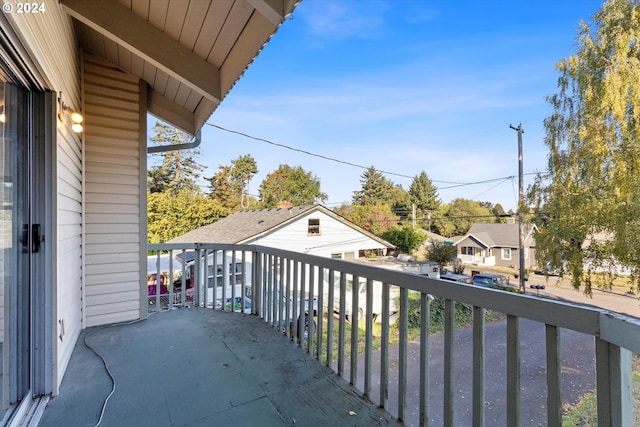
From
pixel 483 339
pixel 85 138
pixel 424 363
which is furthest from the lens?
pixel 85 138

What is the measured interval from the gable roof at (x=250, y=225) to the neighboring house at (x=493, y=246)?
1336 cm

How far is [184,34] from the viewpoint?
7.99 ft

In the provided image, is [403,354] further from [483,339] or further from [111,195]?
[111,195]

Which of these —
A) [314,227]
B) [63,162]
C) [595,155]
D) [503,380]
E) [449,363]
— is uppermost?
[595,155]

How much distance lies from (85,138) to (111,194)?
555mm

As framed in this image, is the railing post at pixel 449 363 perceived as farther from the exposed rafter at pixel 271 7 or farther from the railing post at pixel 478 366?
the exposed rafter at pixel 271 7

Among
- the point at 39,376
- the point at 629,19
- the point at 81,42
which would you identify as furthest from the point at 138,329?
the point at 629,19

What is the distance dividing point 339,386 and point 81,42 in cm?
361

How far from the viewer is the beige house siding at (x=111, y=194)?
2959mm

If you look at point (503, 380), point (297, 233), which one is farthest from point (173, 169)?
point (503, 380)

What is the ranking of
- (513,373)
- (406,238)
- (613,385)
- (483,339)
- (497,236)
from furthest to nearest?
(497,236)
(406,238)
(483,339)
(513,373)
(613,385)

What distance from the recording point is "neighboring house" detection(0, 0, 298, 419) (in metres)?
1.52

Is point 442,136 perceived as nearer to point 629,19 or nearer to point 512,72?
point 512,72

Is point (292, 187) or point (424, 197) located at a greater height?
point (292, 187)
